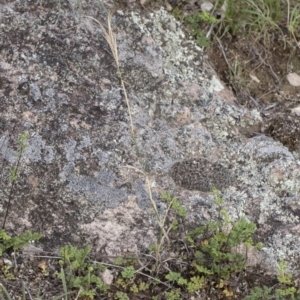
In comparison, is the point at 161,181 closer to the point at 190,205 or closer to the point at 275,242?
the point at 190,205

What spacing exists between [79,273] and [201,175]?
0.67 m

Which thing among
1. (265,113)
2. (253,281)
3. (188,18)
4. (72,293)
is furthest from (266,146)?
(72,293)

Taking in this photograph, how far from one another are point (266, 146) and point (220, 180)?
0.29 meters

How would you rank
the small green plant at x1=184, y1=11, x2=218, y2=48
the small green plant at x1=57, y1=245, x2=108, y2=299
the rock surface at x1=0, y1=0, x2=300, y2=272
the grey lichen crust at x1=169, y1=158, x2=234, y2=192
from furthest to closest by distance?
the small green plant at x1=184, y1=11, x2=218, y2=48 → the grey lichen crust at x1=169, y1=158, x2=234, y2=192 → the rock surface at x1=0, y1=0, x2=300, y2=272 → the small green plant at x1=57, y1=245, x2=108, y2=299

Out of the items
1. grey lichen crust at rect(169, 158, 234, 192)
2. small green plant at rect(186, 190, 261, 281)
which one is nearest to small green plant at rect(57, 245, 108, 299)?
small green plant at rect(186, 190, 261, 281)

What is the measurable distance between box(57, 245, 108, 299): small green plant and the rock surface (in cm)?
10

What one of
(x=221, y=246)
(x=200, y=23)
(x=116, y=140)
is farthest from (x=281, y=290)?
(x=200, y=23)

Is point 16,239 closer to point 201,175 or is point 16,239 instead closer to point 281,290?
point 201,175

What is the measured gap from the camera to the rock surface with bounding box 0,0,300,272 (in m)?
2.38

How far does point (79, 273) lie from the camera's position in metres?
2.27

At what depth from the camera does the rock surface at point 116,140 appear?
2.38 m

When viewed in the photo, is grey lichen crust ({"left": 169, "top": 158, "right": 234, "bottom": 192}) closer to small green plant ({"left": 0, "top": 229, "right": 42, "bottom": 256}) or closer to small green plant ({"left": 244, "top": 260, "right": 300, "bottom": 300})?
small green plant ({"left": 244, "top": 260, "right": 300, "bottom": 300})

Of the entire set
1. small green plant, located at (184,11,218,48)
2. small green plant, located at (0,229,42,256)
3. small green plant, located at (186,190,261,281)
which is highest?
small green plant, located at (184,11,218,48)

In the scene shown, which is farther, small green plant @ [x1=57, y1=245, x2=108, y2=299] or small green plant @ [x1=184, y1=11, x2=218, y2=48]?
small green plant @ [x1=184, y1=11, x2=218, y2=48]
